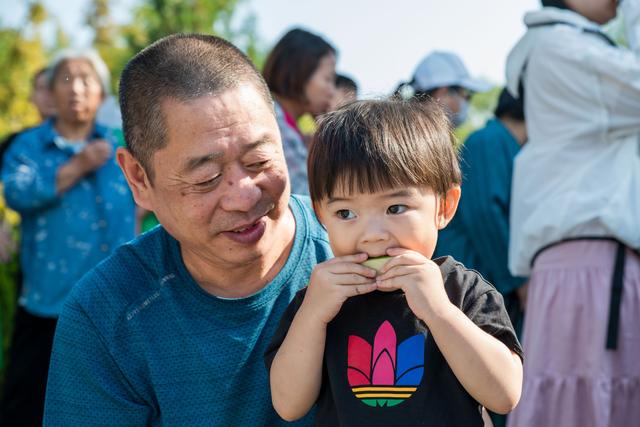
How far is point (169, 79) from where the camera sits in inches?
88.8

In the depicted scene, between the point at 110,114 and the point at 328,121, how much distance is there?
431 centimetres

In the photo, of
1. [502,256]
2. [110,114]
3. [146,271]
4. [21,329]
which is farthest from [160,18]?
[146,271]

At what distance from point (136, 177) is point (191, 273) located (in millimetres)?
319

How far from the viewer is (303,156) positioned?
14.9 ft

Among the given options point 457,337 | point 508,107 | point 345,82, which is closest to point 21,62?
point 345,82

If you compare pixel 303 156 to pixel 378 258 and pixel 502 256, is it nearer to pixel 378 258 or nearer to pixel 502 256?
pixel 502 256

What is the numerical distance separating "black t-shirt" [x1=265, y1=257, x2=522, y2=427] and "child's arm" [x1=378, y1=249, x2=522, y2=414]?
6 centimetres

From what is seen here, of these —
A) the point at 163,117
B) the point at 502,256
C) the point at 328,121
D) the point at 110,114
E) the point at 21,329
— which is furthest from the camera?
the point at 110,114

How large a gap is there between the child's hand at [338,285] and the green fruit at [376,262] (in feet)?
0.04

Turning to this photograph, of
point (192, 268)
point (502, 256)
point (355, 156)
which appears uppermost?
point (355, 156)

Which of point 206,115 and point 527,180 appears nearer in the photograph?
point 206,115

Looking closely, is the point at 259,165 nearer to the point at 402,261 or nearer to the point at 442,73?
the point at 402,261

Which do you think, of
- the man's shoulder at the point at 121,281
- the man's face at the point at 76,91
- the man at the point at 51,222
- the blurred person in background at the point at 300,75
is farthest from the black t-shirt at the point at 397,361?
the man's face at the point at 76,91

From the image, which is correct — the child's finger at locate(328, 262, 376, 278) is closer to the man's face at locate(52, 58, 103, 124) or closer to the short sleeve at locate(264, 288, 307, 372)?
the short sleeve at locate(264, 288, 307, 372)
